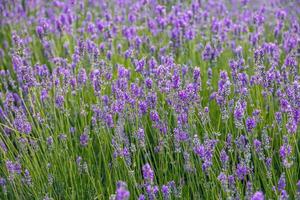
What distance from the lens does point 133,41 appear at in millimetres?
3996

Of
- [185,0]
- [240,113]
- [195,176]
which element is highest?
[185,0]

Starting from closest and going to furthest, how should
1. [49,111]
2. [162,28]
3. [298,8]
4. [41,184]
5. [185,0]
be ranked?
[41,184] → [49,111] → [162,28] → [185,0] → [298,8]

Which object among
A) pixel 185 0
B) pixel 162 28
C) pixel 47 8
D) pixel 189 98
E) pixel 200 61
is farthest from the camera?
A: pixel 47 8

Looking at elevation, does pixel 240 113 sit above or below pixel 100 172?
above

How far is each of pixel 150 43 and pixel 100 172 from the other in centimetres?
150

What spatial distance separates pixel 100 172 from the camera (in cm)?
292

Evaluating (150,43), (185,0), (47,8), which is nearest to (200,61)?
(150,43)

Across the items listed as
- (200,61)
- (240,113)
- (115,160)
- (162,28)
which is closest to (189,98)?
(240,113)

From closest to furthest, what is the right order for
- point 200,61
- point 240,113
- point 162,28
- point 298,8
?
point 240,113 → point 200,61 → point 162,28 → point 298,8

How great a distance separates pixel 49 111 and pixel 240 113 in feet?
4.58

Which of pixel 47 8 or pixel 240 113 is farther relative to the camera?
pixel 47 8

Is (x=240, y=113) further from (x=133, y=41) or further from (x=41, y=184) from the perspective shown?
(x=133, y=41)

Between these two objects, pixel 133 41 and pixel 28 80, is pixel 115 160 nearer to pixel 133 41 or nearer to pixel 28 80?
pixel 28 80

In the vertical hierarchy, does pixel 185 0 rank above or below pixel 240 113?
above
